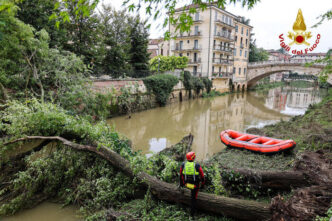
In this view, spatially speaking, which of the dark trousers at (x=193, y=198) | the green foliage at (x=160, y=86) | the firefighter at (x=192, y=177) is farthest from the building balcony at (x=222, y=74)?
the dark trousers at (x=193, y=198)

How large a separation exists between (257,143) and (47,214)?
7194 mm

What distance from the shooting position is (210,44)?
30.0m

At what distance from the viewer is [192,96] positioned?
26.8 metres

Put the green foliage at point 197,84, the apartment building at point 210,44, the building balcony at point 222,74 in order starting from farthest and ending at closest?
1. the building balcony at point 222,74
2. the apartment building at point 210,44
3. the green foliage at point 197,84

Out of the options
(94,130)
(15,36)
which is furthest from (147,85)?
(94,130)

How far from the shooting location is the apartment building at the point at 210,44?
29844 mm

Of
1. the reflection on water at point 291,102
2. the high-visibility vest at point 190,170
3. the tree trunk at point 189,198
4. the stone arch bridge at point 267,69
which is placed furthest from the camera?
the stone arch bridge at point 267,69

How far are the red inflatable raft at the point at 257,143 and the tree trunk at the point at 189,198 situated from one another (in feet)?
12.5

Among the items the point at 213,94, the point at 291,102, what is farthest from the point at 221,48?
the point at 291,102

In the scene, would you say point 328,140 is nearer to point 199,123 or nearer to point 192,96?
point 199,123

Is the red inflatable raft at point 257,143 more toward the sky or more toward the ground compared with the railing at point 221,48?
Answer: more toward the ground

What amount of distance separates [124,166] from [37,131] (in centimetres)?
281

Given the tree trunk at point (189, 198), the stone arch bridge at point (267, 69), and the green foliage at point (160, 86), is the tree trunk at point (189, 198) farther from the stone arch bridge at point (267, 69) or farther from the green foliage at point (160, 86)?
the stone arch bridge at point (267, 69)

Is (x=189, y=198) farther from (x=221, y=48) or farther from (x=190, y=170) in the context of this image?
(x=221, y=48)
